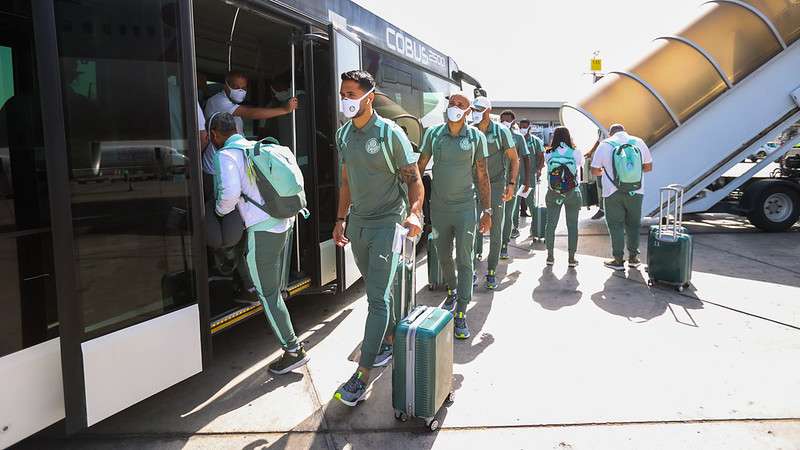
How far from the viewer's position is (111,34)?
272 cm

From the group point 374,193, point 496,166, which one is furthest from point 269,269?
point 496,166

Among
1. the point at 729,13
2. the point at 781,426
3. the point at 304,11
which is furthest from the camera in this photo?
the point at 729,13

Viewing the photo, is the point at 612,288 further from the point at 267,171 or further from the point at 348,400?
the point at 267,171

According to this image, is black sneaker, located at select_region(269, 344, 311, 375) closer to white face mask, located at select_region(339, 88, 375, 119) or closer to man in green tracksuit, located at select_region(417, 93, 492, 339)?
man in green tracksuit, located at select_region(417, 93, 492, 339)

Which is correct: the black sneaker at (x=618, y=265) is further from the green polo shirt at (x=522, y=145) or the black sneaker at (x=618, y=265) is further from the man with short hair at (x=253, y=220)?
the man with short hair at (x=253, y=220)

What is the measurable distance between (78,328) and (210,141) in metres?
1.76

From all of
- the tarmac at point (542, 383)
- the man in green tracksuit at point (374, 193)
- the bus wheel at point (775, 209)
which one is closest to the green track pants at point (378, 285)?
the man in green tracksuit at point (374, 193)

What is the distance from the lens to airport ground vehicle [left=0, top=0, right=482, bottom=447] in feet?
7.95

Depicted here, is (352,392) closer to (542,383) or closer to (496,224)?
(542,383)

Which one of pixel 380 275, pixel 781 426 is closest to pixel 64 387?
pixel 380 275

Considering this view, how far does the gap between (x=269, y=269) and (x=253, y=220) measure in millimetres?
328

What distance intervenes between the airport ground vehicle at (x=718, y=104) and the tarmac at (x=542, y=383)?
3.19 metres

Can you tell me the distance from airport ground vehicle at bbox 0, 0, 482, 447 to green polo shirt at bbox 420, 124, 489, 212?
5.78ft

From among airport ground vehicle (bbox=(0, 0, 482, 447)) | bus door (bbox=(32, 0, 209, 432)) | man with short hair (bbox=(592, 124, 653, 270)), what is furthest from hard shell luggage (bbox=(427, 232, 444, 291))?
bus door (bbox=(32, 0, 209, 432))
